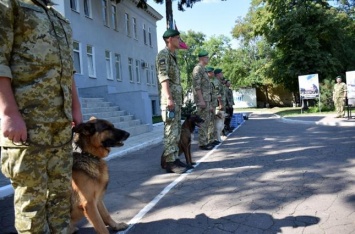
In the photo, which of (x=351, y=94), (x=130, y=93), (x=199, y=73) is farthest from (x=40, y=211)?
(x=351, y=94)

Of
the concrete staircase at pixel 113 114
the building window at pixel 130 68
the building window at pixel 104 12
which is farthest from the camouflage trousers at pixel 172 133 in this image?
the building window at pixel 130 68

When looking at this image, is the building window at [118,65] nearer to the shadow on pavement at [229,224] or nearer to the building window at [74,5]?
the building window at [74,5]

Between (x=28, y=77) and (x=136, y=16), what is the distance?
27306mm

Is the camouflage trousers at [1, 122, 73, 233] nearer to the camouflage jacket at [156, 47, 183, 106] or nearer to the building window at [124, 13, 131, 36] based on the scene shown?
the camouflage jacket at [156, 47, 183, 106]

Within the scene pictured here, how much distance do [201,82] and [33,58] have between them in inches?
→ 247

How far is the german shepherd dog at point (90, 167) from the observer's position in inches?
121

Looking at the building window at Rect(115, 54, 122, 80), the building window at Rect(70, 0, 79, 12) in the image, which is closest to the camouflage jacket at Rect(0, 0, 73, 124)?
the building window at Rect(70, 0, 79, 12)

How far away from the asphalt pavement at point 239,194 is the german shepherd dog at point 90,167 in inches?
22.4

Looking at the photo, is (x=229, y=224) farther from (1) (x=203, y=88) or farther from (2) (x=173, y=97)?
(1) (x=203, y=88)

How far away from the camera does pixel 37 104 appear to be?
2.36m

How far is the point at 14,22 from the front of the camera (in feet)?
7.37

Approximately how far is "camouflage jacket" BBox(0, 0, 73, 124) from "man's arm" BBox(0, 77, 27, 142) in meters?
0.08

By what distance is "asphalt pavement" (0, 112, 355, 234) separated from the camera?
3502mm

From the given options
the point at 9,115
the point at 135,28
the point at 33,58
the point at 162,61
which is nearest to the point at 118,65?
the point at 135,28
